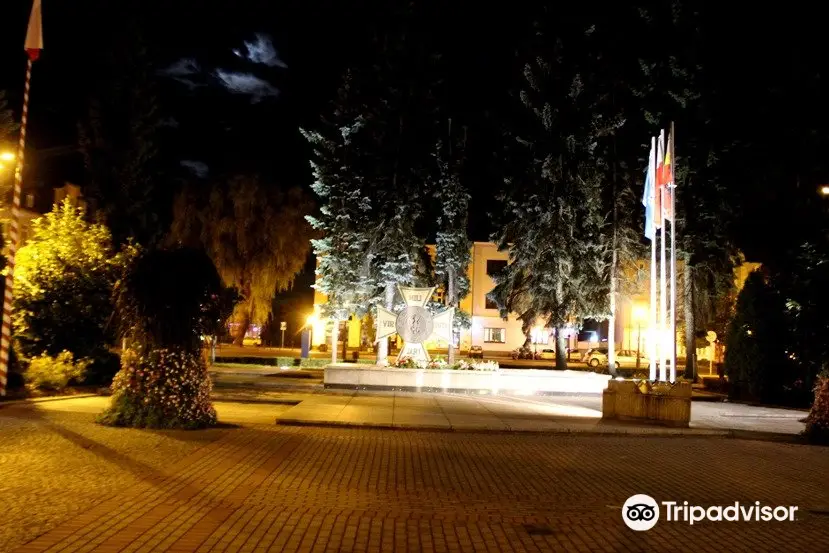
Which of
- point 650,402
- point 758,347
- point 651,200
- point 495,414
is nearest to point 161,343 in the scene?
point 495,414

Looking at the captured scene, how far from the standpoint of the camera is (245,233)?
45031 millimetres

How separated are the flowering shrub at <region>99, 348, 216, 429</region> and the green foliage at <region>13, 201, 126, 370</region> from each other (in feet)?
23.9

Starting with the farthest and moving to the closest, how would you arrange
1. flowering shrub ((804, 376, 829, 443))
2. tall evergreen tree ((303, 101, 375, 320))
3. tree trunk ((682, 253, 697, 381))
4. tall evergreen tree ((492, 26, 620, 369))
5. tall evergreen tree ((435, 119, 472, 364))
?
tall evergreen tree ((435, 119, 472, 364)), tree trunk ((682, 253, 697, 381)), tall evergreen tree ((303, 101, 375, 320)), tall evergreen tree ((492, 26, 620, 369)), flowering shrub ((804, 376, 829, 443))

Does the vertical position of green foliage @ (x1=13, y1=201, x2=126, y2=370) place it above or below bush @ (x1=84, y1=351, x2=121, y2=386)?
above

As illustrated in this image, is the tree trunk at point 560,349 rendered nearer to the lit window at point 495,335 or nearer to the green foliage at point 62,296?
the green foliage at point 62,296

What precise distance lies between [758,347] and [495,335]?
128 feet

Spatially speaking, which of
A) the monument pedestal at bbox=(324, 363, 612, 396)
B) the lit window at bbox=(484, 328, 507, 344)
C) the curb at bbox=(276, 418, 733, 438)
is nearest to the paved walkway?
the curb at bbox=(276, 418, 733, 438)

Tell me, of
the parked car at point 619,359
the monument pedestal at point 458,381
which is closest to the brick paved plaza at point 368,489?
the monument pedestal at point 458,381

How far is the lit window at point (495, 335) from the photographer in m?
66.8

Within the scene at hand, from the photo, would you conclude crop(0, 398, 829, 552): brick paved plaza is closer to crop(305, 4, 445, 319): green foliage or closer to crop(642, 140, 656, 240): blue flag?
crop(642, 140, 656, 240): blue flag

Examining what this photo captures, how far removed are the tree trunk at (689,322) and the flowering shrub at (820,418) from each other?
20523mm

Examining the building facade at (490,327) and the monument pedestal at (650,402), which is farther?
the building facade at (490,327)

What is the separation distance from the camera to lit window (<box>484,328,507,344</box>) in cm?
6675

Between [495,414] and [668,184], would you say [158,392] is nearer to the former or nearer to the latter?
[495,414]
